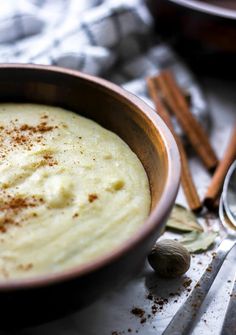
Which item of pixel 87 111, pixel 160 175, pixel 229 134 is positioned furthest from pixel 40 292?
pixel 229 134

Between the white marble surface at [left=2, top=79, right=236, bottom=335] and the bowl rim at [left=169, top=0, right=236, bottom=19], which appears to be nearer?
the white marble surface at [left=2, top=79, right=236, bottom=335]

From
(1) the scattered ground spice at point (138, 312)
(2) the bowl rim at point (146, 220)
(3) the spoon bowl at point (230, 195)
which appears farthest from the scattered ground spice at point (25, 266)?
(3) the spoon bowl at point (230, 195)

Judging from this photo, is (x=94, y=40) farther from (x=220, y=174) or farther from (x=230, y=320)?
(x=230, y=320)

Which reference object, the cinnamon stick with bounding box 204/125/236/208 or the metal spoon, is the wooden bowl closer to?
the metal spoon

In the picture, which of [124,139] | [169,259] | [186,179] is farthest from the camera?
[186,179]

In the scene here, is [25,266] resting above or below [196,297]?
above

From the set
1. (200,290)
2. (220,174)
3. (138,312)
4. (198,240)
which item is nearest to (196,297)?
(200,290)

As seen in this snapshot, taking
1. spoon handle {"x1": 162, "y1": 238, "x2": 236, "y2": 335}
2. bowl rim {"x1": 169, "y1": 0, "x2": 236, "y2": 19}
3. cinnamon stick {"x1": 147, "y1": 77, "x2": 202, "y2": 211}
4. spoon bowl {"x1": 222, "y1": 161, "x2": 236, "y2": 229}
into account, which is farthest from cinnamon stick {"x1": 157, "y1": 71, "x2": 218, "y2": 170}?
spoon handle {"x1": 162, "y1": 238, "x2": 236, "y2": 335}
